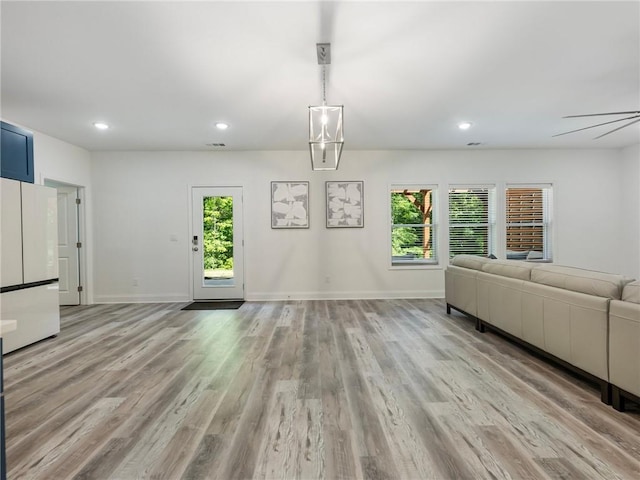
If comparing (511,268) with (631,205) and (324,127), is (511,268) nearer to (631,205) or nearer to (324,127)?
(324,127)

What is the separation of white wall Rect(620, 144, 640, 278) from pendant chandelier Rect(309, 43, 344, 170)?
5.37m

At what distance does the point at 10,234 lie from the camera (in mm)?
3172

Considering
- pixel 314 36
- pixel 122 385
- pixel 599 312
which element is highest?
pixel 314 36

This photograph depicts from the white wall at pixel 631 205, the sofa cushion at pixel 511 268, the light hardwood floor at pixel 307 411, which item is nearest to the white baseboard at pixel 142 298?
the light hardwood floor at pixel 307 411

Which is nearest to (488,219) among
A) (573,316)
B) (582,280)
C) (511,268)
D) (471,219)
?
(471,219)

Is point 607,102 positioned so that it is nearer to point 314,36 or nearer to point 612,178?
point 612,178

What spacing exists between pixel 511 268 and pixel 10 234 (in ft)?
16.8

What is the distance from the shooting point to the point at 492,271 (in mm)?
3434

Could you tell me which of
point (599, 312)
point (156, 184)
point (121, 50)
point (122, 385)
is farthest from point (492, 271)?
point (156, 184)

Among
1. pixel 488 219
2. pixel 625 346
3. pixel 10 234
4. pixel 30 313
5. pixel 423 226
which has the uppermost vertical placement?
pixel 488 219

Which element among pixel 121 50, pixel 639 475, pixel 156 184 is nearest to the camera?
pixel 639 475

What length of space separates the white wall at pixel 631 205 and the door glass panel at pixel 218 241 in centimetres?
725

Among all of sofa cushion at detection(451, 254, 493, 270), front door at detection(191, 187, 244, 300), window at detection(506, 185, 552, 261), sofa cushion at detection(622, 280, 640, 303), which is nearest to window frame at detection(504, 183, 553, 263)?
window at detection(506, 185, 552, 261)

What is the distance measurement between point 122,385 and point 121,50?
8.76 feet
